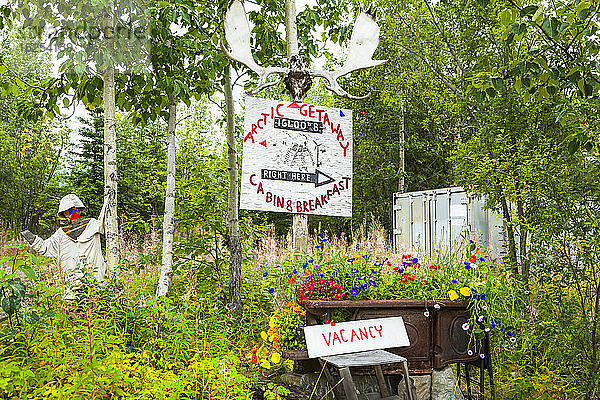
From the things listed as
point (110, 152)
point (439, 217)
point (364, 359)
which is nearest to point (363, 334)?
point (364, 359)

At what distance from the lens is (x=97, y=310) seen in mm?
3299

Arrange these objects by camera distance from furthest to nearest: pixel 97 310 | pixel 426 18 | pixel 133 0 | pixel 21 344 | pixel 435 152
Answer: pixel 435 152 → pixel 426 18 → pixel 133 0 → pixel 97 310 → pixel 21 344

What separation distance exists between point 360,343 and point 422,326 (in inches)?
17.6

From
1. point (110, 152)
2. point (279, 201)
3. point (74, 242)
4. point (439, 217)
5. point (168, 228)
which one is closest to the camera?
point (279, 201)

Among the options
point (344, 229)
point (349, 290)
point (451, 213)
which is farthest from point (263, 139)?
point (344, 229)

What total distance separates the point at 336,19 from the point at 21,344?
3761 mm

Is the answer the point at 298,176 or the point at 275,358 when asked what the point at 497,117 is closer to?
the point at 298,176

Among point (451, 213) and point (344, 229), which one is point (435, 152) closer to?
point (344, 229)

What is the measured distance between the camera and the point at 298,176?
3.13 metres

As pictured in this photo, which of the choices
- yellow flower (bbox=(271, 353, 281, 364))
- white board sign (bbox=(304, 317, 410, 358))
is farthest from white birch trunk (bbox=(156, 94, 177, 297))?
white board sign (bbox=(304, 317, 410, 358))

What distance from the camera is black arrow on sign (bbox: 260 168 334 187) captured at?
307cm

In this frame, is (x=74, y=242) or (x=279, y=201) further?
(x=74, y=242)

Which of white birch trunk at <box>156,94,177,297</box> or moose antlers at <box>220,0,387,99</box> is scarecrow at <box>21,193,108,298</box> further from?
moose antlers at <box>220,0,387,99</box>

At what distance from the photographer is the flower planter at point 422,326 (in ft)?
10.5
